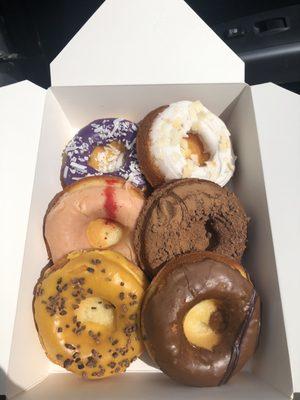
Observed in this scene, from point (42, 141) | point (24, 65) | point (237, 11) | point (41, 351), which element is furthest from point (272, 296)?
point (24, 65)

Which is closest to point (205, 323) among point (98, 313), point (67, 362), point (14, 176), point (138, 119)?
point (98, 313)

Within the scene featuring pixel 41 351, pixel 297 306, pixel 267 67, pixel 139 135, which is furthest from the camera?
pixel 267 67

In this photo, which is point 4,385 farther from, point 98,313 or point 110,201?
point 110,201

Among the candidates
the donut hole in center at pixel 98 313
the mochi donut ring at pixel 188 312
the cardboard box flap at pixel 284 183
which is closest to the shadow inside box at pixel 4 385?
the donut hole in center at pixel 98 313

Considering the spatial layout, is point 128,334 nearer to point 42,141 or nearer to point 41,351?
point 41,351

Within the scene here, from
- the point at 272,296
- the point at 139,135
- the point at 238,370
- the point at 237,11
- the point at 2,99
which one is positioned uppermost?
the point at 237,11

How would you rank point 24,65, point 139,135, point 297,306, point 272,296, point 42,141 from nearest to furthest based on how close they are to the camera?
point 297,306 < point 272,296 < point 42,141 < point 139,135 < point 24,65

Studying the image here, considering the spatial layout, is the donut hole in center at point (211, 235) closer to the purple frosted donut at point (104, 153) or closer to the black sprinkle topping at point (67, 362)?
the purple frosted donut at point (104, 153)
